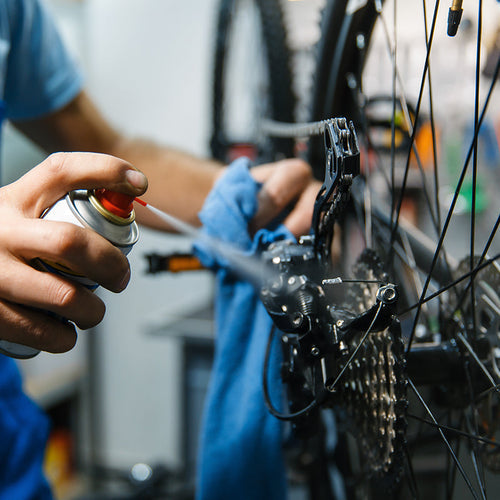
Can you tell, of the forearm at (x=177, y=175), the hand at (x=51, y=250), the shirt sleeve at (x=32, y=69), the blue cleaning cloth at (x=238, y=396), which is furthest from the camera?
the shirt sleeve at (x=32, y=69)

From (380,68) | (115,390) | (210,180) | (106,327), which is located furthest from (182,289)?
(210,180)

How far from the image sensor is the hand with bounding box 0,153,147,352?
233 millimetres

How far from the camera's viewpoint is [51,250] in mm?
231

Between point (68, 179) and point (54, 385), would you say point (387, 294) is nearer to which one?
point (68, 179)

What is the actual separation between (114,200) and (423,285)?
26cm

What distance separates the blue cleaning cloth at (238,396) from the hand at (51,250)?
0.15 metres

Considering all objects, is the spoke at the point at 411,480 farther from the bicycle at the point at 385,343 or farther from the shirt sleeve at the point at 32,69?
the shirt sleeve at the point at 32,69

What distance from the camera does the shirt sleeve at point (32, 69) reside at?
67cm

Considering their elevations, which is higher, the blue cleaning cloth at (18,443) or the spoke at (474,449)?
the spoke at (474,449)

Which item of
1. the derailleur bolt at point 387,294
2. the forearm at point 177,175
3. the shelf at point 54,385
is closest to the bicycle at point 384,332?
the derailleur bolt at point 387,294

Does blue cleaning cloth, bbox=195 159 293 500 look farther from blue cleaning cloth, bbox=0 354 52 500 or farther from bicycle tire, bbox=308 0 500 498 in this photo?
blue cleaning cloth, bbox=0 354 52 500

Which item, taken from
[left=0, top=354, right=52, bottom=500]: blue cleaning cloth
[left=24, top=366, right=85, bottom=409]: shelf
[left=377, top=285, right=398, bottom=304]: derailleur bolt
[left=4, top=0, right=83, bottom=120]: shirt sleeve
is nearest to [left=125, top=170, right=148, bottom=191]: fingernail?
[left=377, top=285, right=398, bottom=304]: derailleur bolt

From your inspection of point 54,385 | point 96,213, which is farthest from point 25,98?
point 54,385

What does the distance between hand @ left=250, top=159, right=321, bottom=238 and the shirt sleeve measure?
0.41 meters
